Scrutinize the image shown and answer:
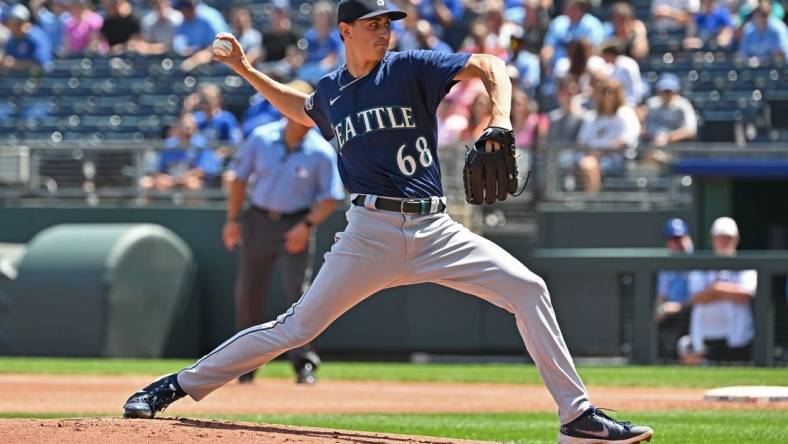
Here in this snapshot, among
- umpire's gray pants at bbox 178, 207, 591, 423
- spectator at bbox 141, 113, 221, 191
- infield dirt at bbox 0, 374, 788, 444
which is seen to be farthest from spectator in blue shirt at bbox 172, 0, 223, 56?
umpire's gray pants at bbox 178, 207, 591, 423

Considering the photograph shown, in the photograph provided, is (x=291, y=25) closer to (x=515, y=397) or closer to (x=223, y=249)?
(x=223, y=249)

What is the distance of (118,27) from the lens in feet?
63.2

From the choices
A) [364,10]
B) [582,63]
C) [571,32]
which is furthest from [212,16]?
[364,10]

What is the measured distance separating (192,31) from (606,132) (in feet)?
22.2

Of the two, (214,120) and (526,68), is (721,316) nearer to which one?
(526,68)

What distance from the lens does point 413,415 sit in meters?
8.62

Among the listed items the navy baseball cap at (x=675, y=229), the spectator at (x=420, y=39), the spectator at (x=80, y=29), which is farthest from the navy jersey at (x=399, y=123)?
the spectator at (x=80, y=29)

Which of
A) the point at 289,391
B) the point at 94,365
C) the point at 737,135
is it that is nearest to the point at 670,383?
the point at 289,391

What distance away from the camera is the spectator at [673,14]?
54.4 feet

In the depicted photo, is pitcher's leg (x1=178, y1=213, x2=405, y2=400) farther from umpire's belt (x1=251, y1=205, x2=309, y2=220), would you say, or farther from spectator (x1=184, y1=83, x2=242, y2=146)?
spectator (x1=184, y1=83, x2=242, y2=146)

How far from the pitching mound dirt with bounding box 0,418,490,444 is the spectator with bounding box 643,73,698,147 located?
8644 mm

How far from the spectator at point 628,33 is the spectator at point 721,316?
151 inches

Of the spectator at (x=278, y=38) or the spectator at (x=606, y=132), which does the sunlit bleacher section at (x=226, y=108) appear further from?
the spectator at (x=278, y=38)

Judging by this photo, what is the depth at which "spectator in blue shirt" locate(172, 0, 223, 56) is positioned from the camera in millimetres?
18422
